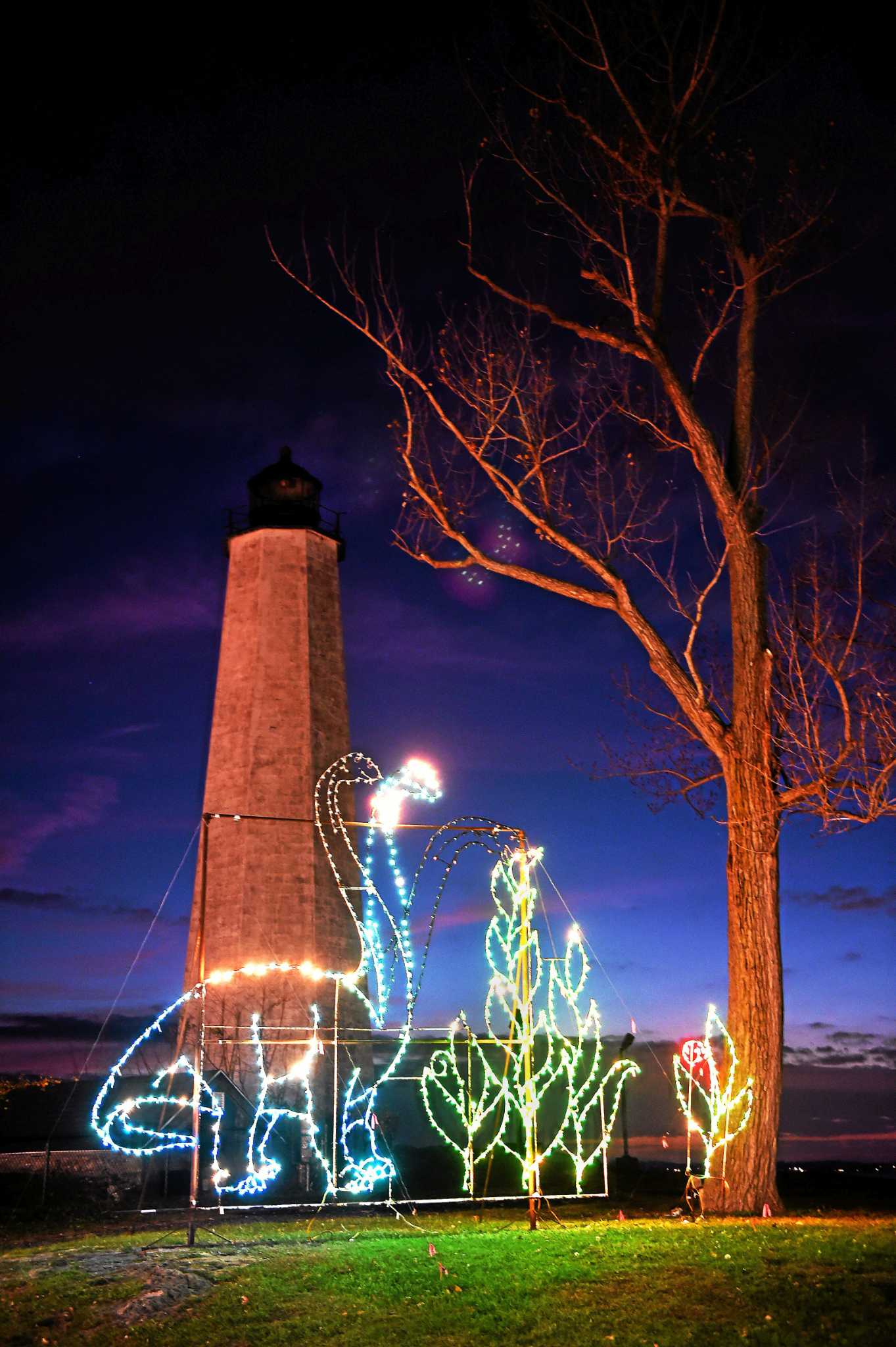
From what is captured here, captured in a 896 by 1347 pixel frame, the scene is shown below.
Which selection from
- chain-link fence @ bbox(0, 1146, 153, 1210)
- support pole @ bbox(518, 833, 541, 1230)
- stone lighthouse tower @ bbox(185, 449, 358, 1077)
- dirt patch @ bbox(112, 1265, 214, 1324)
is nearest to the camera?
dirt patch @ bbox(112, 1265, 214, 1324)

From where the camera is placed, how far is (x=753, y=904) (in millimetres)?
12031

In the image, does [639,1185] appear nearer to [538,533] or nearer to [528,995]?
[528,995]

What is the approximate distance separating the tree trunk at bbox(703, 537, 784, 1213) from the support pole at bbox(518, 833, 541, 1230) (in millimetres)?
1851

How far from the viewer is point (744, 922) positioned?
12016 millimetres

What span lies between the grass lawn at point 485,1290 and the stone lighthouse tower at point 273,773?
11364mm

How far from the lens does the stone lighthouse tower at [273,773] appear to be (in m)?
21.7

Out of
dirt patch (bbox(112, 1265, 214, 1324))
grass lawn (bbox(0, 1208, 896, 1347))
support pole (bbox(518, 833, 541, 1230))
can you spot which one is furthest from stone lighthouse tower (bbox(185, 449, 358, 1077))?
dirt patch (bbox(112, 1265, 214, 1324))

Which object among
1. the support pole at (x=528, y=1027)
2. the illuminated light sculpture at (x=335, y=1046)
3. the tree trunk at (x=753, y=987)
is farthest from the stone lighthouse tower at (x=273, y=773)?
the tree trunk at (x=753, y=987)

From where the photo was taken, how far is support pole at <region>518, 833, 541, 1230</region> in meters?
11.0

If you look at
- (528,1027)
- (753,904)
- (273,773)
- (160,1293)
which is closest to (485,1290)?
(160,1293)

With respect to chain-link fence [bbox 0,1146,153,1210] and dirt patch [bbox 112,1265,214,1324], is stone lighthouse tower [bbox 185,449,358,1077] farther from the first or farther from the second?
dirt patch [bbox 112,1265,214,1324]

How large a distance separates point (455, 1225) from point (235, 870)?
11.0 metres

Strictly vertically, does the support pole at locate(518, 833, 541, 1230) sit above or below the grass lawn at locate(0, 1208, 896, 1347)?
above

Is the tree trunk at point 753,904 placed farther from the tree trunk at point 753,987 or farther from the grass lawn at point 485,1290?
the grass lawn at point 485,1290
